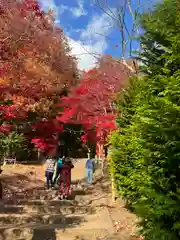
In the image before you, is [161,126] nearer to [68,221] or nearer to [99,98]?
[68,221]

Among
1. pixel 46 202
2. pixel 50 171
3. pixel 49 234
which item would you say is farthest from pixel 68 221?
pixel 50 171

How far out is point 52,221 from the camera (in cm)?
740

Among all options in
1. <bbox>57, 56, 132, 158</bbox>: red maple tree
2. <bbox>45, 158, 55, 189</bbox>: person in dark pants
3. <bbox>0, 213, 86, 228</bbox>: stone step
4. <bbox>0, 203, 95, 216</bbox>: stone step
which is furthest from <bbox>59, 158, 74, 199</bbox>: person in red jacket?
<bbox>0, 213, 86, 228</bbox>: stone step

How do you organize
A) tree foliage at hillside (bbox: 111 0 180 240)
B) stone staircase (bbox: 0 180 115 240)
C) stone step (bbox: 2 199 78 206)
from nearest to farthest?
tree foliage at hillside (bbox: 111 0 180 240)
stone staircase (bbox: 0 180 115 240)
stone step (bbox: 2 199 78 206)

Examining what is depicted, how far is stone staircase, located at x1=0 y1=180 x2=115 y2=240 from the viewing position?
6.24m

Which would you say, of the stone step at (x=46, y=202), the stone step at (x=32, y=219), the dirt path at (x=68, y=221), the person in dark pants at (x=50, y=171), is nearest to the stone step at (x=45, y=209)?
the dirt path at (x=68, y=221)

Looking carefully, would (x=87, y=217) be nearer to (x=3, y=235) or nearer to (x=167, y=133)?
(x=3, y=235)

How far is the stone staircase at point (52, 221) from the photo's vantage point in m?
6.24

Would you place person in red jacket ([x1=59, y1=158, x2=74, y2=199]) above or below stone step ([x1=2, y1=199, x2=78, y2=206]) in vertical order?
above

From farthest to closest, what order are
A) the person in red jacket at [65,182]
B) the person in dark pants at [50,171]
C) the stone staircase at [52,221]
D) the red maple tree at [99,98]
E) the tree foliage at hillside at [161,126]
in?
1. the person in dark pants at [50,171]
2. the red maple tree at [99,98]
3. the person in red jacket at [65,182]
4. the stone staircase at [52,221]
5. the tree foliage at hillside at [161,126]

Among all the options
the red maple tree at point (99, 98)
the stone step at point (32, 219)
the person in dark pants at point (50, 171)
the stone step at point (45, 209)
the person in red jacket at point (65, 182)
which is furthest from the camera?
the person in dark pants at point (50, 171)

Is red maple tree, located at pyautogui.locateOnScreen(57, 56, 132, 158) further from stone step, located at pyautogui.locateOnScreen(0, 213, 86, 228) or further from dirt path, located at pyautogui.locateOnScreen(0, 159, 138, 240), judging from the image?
stone step, located at pyautogui.locateOnScreen(0, 213, 86, 228)

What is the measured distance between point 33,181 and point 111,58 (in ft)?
29.3

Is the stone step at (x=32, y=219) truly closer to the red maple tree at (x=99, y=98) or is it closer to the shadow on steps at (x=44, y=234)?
the shadow on steps at (x=44, y=234)
